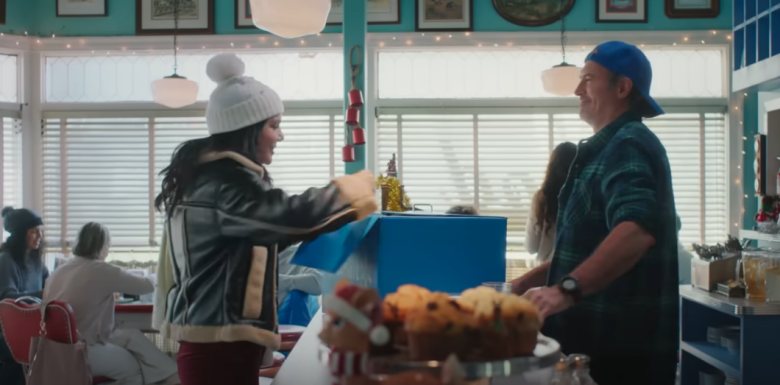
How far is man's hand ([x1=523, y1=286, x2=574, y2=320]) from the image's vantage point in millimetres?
1534

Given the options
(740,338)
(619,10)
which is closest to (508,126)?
(619,10)

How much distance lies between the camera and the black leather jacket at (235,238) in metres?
1.98

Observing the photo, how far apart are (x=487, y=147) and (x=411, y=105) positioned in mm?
675

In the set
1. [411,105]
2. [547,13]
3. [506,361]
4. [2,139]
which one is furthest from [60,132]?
[506,361]

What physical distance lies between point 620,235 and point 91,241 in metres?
3.60

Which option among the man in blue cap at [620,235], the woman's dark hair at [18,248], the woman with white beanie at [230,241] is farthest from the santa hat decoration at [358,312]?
the woman's dark hair at [18,248]

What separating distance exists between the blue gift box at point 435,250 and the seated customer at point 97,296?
8.62 feet

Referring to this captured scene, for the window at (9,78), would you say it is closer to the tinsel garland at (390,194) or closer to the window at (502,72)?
the window at (502,72)

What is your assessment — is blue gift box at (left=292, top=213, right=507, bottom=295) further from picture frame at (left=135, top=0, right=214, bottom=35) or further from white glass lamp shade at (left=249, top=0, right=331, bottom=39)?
picture frame at (left=135, top=0, right=214, bottom=35)

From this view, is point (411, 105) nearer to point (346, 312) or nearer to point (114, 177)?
point (114, 177)

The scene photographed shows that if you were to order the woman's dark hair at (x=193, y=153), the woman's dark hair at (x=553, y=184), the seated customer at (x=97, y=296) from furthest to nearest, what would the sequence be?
the seated customer at (x=97, y=296) → the woman's dark hair at (x=553, y=184) → the woman's dark hair at (x=193, y=153)

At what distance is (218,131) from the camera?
7.23ft

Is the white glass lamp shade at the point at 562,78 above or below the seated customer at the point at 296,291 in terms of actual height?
above

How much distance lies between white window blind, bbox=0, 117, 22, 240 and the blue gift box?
16.7 feet
